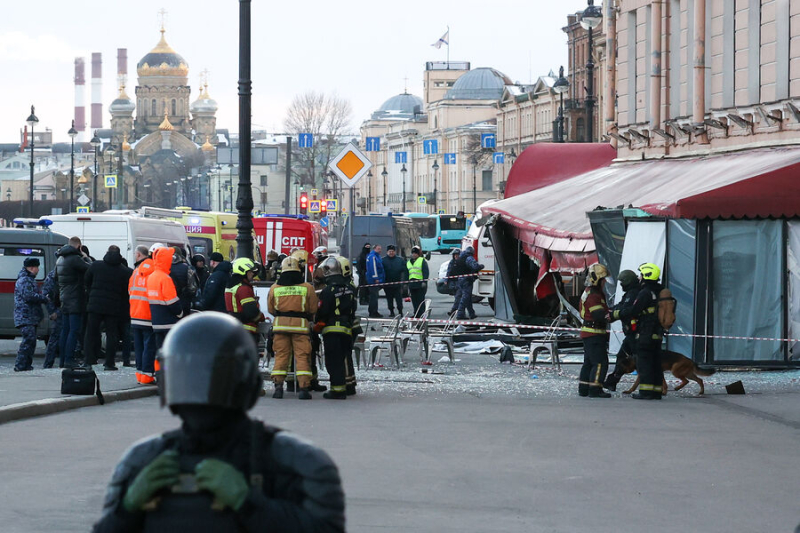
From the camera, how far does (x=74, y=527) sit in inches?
306

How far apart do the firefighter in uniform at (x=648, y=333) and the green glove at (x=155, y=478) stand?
12939 mm

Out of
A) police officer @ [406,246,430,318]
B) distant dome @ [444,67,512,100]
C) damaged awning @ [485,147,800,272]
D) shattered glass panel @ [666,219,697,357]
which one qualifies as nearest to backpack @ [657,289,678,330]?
damaged awning @ [485,147,800,272]

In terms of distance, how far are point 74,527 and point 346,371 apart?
7.98 metres

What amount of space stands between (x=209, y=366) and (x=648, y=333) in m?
12.9

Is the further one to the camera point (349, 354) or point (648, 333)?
point (349, 354)

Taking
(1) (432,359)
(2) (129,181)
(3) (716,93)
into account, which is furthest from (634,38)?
(2) (129,181)

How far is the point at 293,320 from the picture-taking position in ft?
49.8

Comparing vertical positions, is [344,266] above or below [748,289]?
above

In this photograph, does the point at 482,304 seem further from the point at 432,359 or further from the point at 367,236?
the point at 432,359

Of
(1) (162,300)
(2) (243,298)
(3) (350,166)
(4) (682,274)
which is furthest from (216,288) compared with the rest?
(4) (682,274)

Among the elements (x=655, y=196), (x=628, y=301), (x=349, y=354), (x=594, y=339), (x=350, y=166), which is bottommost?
(x=349, y=354)

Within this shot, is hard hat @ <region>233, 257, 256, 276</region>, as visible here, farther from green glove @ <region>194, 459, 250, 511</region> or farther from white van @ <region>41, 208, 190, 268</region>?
green glove @ <region>194, 459, 250, 511</region>

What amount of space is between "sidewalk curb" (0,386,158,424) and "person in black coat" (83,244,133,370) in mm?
2767

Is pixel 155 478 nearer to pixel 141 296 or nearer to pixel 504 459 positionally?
pixel 504 459
